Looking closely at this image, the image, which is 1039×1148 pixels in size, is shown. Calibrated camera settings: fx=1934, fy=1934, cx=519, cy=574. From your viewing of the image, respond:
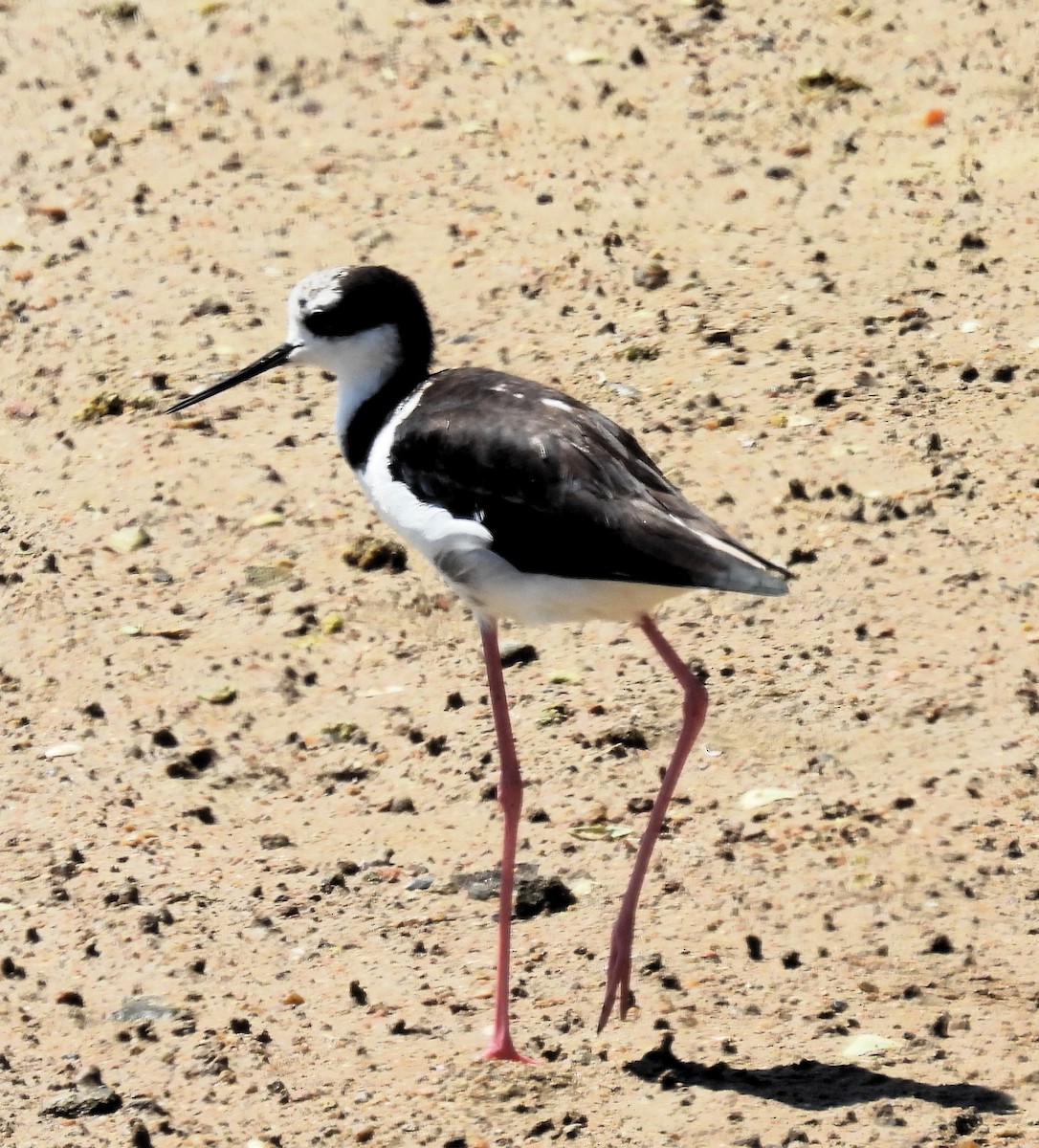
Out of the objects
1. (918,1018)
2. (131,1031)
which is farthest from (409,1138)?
(918,1018)

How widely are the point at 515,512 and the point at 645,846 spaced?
78cm

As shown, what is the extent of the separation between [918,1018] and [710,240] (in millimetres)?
3888

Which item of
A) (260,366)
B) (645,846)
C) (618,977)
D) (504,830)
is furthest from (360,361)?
(618,977)

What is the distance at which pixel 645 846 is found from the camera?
4191 millimetres

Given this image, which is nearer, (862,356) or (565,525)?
(565,525)

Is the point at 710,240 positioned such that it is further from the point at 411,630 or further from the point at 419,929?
the point at 419,929

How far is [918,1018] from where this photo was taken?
396 cm

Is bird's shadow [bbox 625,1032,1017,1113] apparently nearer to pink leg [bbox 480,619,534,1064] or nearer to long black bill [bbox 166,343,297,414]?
Answer: pink leg [bbox 480,619,534,1064]

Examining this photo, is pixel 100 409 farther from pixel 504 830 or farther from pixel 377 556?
pixel 504 830

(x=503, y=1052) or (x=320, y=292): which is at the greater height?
(x=320, y=292)

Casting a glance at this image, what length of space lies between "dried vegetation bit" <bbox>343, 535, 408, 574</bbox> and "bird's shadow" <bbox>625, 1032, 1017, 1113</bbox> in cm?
228

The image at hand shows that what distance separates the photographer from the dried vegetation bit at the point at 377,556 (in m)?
5.89

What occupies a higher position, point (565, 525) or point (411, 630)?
point (565, 525)

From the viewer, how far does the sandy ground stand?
4.04 m
